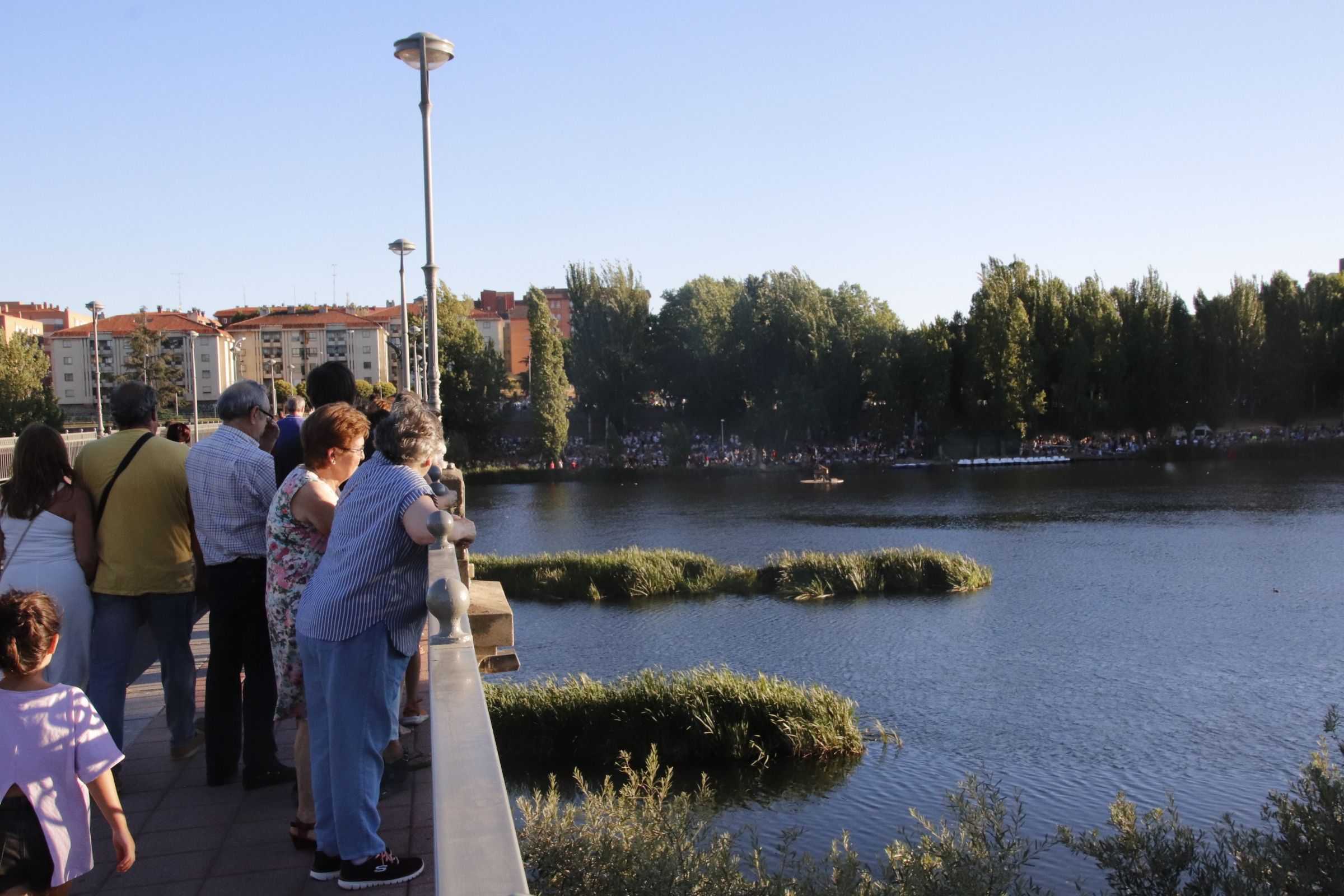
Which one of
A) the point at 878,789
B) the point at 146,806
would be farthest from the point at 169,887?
the point at 878,789

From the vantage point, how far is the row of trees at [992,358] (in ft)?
207

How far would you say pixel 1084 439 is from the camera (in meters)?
65.1

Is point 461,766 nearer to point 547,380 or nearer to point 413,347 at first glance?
point 413,347

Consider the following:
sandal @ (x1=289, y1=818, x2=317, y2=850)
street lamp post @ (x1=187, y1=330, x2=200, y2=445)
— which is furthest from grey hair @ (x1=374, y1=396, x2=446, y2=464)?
street lamp post @ (x1=187, y1=330, x2=200, y2=445)

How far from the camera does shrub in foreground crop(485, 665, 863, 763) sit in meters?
13.4

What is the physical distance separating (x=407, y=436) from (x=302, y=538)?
863 millimetres

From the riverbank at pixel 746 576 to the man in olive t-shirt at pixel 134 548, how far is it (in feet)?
66.8

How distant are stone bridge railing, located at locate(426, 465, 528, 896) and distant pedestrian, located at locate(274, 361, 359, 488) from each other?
1.26 meters

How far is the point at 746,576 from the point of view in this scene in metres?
27.0

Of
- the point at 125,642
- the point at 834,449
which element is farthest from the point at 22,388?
the point at 125,642

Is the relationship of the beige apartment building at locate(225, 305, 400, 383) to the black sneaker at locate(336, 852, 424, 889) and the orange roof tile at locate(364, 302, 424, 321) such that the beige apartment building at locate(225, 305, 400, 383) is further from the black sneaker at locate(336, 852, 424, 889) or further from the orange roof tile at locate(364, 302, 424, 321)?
the black sneaker at locate(336, 852, 424, 889)

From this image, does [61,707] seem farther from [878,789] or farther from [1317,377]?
[1317,377]

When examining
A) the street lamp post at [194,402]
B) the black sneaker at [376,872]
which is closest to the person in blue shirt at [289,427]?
the black sneaker at [376,872]

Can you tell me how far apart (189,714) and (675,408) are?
68.4 meters
